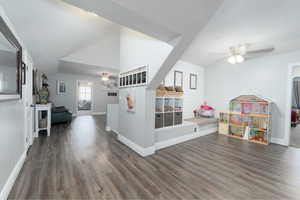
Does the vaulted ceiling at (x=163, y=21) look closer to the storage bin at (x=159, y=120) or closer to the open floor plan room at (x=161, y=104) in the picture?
the open floor plan room at (x=161, y=104)

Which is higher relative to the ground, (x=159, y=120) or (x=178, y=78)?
(x=178, y=78)

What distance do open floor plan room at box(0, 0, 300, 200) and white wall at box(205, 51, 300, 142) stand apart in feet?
0.09

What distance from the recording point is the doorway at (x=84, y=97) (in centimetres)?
747

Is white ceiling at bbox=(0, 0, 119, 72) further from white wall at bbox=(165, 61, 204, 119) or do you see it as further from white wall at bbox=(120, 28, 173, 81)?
white wall at bbox=(165, 61, 204, 119)

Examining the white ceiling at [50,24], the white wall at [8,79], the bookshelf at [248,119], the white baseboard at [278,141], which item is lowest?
the white baseboard at [278,141]

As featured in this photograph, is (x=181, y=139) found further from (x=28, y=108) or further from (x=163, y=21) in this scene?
(x=28, y=108)

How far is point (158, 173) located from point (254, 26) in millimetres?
3419

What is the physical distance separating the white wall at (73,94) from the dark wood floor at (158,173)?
4336mm

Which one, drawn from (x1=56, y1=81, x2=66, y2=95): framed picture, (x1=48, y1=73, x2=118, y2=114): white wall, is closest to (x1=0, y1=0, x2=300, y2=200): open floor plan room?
(x1=48, y1=73, x2=118, y2=114): white wall

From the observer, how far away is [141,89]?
286 cm

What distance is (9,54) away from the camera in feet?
5.18

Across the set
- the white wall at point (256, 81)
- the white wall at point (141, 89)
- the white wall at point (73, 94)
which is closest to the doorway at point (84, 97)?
the white wall at point (73, 94)

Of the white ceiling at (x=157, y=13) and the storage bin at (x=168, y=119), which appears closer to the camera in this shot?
the white ceiling at (x=157, y=13)

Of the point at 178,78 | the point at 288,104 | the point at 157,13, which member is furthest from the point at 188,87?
the point at 157,13
